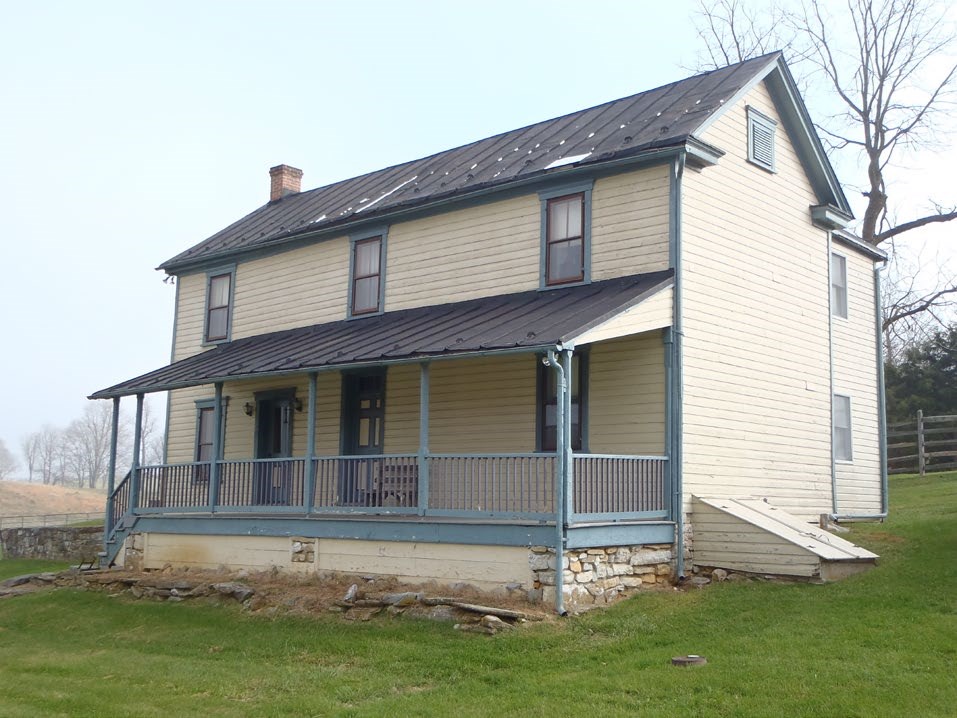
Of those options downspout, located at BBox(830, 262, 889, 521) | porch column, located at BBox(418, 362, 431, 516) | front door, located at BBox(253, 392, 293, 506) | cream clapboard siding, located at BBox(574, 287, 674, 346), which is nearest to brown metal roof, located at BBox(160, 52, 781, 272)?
cream clapboard siding, located at BBox(574, 287, 674, 346)

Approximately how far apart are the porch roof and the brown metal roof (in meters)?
1.92

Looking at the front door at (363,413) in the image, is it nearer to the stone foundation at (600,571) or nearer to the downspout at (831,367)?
the stone foundation at (600,571)

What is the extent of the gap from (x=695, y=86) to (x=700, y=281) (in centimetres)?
415

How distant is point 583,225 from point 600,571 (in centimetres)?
545

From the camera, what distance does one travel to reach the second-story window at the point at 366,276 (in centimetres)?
1914

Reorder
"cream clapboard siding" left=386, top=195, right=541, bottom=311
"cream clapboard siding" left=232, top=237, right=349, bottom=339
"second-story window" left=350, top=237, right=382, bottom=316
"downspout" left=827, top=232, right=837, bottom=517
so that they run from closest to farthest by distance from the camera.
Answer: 1. "cream clapboard siding" left=386, top=195, right=541, bottom=311
2. "downspout" left=827, top=232, right=837, bottom=517
3. "second-story window" left=350, top=237, right=382, bottom=316
4. "cream clapboard siding" left=232, top=237, right=349, bottom=339

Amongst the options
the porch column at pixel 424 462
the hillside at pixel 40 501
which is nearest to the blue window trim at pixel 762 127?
the porch column at pixel 424 462

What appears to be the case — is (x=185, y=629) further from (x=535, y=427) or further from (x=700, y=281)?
(x=700, y=281)

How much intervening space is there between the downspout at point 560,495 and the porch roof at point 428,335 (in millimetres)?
423

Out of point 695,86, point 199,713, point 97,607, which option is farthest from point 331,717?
point 695,86

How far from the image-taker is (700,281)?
50.2 feet

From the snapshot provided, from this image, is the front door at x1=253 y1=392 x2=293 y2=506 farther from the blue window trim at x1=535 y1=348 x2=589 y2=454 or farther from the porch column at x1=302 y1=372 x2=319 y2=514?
the blue window trim at x1=535 y1=348 x2=589 y2=454

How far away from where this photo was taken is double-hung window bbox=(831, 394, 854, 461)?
19047 millimetres

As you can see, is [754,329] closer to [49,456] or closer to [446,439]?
[446,439]
